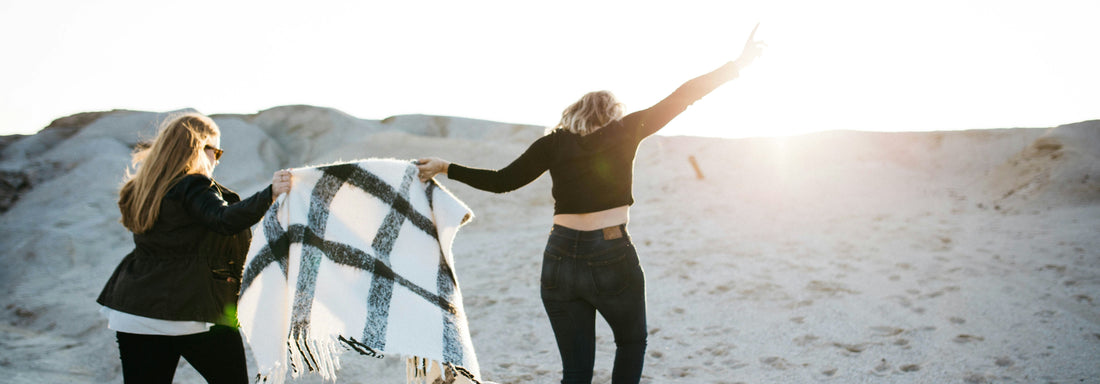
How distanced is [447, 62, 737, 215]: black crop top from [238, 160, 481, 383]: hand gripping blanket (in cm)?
45

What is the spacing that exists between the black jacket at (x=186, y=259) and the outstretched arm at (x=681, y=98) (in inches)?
54.9

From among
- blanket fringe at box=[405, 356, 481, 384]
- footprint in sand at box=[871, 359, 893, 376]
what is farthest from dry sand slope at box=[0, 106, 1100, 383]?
blanket fringe at box=[405, 356, 481, 384]

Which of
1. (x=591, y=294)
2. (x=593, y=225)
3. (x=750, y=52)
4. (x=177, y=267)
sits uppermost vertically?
(x=750, y=52)

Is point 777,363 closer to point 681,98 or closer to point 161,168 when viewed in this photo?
point 681,98

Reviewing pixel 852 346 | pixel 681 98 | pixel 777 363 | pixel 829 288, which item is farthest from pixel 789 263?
pixel 681 98

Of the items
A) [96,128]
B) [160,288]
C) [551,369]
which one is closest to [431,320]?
[160,288]

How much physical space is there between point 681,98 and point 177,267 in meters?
1.96

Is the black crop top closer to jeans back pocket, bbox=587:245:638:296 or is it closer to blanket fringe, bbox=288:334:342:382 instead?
jeans back pocket, bbox=587:245:638:296

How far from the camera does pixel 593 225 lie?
2264 mm

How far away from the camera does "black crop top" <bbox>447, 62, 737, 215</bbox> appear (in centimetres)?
227

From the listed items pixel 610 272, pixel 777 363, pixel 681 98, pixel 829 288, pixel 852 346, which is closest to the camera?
pixel 610 272

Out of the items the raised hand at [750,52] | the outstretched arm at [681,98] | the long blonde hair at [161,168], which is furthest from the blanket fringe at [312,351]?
the raised hand at [750,52]

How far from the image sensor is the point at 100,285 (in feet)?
30.1

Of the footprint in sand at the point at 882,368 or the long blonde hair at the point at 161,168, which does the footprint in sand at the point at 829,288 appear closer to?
the footprint in sand at the point at 882,368
